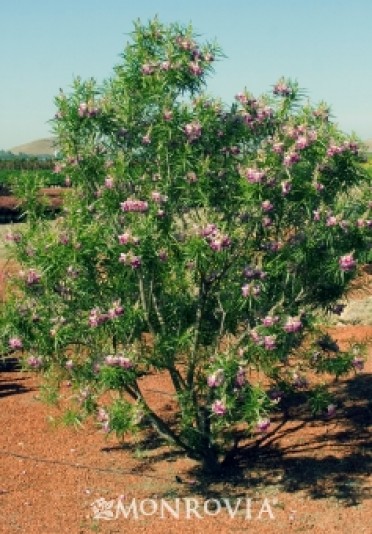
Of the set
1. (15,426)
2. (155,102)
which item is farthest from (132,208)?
(15,426)

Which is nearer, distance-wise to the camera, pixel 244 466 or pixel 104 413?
pixel 104 413

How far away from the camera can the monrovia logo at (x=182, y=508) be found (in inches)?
394

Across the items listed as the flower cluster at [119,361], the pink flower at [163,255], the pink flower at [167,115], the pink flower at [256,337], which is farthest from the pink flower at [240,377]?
the pink flower at [167,115]

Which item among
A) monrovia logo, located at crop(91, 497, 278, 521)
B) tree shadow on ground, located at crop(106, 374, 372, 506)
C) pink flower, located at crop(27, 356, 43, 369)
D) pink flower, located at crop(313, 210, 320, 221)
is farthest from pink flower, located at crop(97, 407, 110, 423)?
pink flower, located at crop(313, 210, 320, 221)

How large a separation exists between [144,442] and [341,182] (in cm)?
593

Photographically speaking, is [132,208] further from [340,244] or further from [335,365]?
[335,365]

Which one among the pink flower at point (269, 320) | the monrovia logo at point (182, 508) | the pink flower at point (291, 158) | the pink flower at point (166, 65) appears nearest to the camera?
the pink flower at point (291, 158)

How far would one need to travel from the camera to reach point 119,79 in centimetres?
988

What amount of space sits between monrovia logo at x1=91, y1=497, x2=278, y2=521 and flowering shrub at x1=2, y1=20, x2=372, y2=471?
1106 millimetres

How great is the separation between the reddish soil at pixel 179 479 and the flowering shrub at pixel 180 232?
1.32 m

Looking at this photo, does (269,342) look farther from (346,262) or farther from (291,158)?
(291,158)

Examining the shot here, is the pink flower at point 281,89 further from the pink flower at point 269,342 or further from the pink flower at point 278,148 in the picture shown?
the pink flower at point 269,342

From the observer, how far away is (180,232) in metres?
9.55

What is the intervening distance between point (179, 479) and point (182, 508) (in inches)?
33.3
